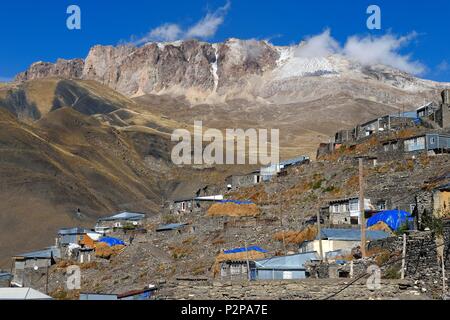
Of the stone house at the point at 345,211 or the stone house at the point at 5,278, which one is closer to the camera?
the stone house at the point at 345,211

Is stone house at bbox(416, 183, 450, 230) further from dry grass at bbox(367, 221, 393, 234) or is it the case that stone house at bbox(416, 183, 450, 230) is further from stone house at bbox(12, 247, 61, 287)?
stone house at bbox(12, 247, 61, 287)

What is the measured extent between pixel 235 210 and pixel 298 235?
11.6 m

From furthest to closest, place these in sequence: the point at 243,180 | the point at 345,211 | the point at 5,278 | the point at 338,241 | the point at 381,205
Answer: the point at 243,180 → the point at 5,278 → the point at 345,211 → the point at 381,205 → the point at 338,241

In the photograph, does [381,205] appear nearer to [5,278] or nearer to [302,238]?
[302,238]

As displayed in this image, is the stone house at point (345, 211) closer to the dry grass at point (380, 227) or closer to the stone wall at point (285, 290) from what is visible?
the dry grass at point (380, 227)

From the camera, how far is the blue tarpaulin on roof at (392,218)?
33.3 meters

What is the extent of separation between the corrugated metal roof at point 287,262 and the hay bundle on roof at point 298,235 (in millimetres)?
5839

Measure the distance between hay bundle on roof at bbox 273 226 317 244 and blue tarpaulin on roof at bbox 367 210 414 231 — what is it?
9.08 feet

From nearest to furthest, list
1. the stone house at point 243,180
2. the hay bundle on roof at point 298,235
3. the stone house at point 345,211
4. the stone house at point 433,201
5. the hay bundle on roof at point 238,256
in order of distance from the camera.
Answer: the stone house at point 433,201, the hay bundle on roof at point 238,256, the hay bundle on roof at point 298,235, the stone house at point 345,211, the stone house at point 243,180

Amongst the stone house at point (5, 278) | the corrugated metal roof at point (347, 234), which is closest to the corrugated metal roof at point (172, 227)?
the stone house at point (5, 278)

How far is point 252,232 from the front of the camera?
41.5m

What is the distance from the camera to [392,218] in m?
34.5

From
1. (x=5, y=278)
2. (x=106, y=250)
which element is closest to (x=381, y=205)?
(x=106, y=250)

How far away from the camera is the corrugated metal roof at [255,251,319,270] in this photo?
27906mm
